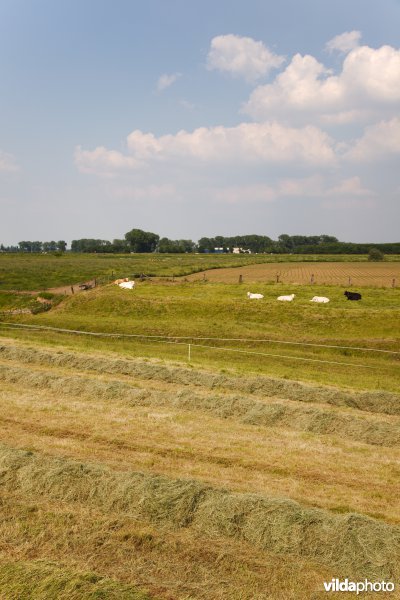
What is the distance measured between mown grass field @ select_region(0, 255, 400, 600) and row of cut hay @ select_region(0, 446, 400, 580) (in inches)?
1.0

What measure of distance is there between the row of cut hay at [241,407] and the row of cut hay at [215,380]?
97cm

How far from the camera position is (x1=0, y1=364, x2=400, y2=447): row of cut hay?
13.7 m

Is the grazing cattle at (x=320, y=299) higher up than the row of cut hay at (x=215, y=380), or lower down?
higher up

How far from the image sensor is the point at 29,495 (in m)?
9.12

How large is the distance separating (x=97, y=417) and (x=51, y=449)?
262cm

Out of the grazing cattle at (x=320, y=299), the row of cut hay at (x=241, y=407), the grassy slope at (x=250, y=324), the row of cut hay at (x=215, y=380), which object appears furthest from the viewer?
the grazing cattle at (x=320, y=299)

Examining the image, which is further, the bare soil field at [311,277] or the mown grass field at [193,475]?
the bare soil field at [311,277]

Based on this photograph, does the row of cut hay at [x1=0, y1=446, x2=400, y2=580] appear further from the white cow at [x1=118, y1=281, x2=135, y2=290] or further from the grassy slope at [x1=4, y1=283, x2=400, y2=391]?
the white cow at [x1=118, y1=281, x2=135, y2=290]

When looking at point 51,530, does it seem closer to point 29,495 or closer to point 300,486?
point 29,495

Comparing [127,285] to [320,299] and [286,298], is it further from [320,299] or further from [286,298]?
[320,299]

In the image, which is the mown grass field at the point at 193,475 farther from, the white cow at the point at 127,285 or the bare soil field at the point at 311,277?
the bare soil field at the point at 311,277

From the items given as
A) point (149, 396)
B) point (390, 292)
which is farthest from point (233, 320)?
point (149, 396)

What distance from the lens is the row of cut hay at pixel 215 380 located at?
658 inches

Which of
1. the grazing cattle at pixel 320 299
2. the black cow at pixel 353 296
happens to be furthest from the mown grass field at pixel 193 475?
the black cow at pixel 353 296
